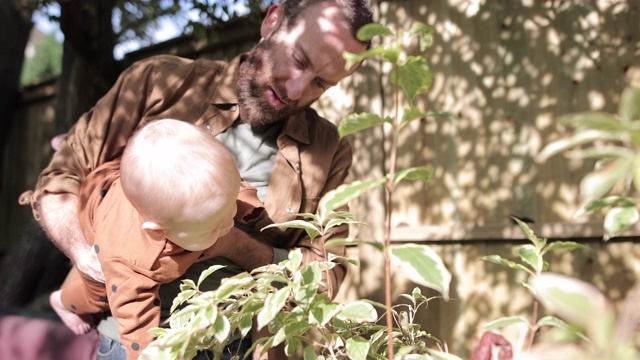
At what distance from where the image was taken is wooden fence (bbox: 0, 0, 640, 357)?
11.2ft

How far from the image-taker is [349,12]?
2004 mm

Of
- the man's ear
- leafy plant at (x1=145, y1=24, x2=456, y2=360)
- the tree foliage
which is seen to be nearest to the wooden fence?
the man's ear

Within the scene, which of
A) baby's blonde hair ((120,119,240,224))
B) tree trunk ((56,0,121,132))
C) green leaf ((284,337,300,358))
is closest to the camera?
green leaf ((284,337,300,358))

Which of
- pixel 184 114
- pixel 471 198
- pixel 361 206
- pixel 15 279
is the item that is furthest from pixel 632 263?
pixel 15 279

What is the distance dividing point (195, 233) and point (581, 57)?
8.95ft

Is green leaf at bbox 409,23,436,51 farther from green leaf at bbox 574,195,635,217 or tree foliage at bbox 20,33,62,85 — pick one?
tree foliage at bbox 20,33,62,85

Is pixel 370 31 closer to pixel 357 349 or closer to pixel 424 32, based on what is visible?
pixel 424 32

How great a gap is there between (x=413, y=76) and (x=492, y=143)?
2861 mm

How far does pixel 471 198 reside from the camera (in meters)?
3.64

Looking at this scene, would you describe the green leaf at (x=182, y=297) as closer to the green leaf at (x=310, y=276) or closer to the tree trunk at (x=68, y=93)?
the green leaf at (x=310, y=276)

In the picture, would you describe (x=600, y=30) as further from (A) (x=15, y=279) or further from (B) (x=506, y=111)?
(A) (x=15, y=279)

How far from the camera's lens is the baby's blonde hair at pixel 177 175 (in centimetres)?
144

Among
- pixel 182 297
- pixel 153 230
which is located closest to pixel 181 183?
pixel 153 230

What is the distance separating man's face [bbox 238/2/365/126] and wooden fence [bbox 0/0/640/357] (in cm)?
177
